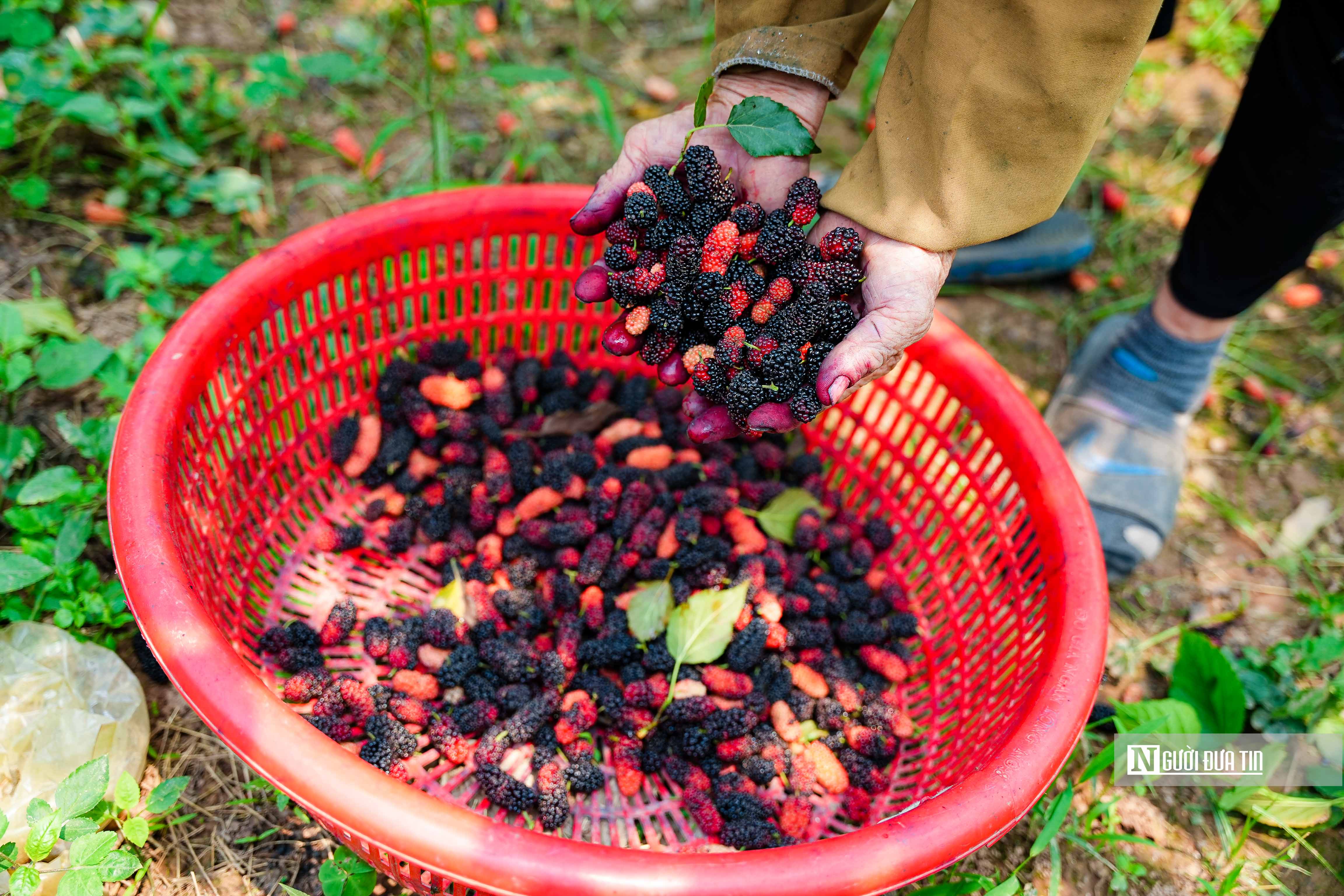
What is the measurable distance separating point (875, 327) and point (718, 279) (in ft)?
0.95

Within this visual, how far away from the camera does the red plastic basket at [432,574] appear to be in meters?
1.01

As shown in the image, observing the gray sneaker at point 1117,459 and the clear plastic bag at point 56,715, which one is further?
the gray sneaker at point 1117,459

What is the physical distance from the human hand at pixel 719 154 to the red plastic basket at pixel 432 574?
0.27 m

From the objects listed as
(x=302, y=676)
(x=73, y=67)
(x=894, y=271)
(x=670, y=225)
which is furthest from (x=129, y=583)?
(x=73, y=67)

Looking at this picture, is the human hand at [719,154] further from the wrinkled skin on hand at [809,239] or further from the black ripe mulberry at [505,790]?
the black ripe mulberry at [505,790]

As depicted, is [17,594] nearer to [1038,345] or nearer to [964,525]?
[964,525]

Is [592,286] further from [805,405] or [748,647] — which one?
[748,647]

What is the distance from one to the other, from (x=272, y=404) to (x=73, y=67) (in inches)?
50.2

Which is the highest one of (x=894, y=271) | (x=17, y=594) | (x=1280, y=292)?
(x=894, y=271)

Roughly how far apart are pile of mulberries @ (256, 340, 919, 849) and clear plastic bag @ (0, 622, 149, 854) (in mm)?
232

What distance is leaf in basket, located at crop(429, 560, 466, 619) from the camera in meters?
1.67

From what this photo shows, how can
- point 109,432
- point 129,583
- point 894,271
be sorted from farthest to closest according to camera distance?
point 109,432 < point 894,271 < point 129,583

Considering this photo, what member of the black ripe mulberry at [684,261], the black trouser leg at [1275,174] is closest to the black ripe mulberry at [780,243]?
the black ripe mulberry at [684,261]

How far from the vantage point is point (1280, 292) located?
264cm
